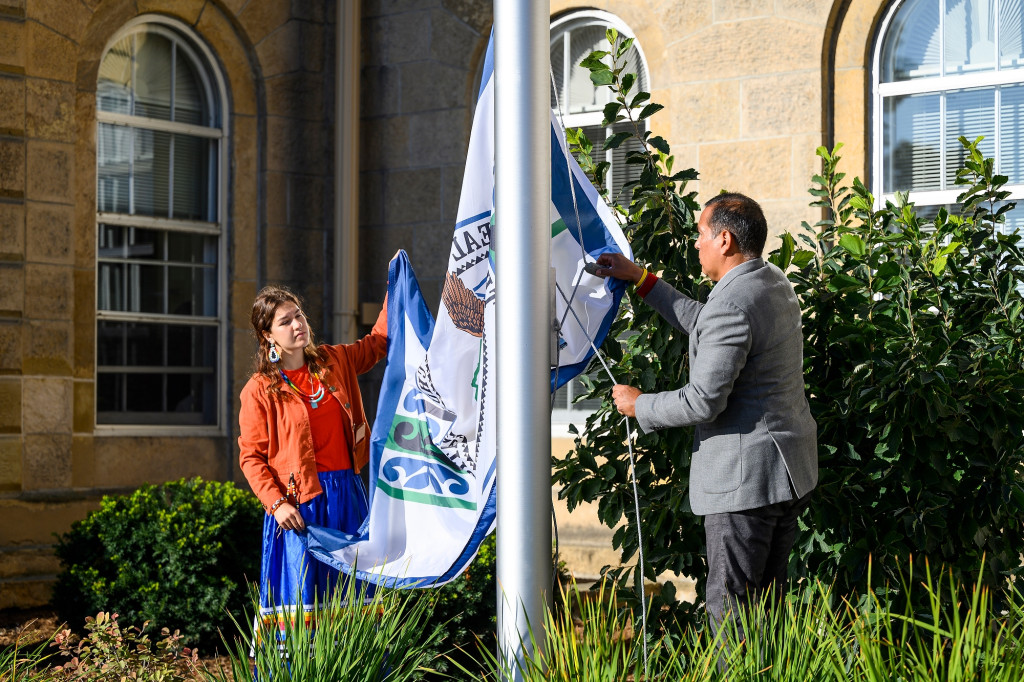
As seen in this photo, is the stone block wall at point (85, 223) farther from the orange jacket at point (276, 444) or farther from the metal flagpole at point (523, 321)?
the metal flagpole at point (523, 321)

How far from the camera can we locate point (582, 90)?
27.6 feet

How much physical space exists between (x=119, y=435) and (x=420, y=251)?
94.9 inches

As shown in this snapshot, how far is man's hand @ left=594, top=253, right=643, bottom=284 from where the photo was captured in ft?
12.7

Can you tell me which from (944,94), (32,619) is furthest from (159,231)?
(944,94)

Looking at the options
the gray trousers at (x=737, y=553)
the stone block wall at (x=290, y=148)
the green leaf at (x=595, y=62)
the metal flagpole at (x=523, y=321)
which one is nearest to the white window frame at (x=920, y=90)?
the stone block wall at (x=290, y=148)

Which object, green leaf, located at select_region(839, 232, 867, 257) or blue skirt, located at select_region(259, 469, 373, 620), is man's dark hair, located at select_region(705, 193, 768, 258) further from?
blue skirt, located at select_region(259, 469, 373, 620)

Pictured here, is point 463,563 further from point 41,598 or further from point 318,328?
point 318,328

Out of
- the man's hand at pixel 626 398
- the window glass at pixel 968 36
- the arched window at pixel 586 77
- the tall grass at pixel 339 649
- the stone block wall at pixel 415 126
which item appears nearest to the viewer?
the tall grass at pixel 339 649

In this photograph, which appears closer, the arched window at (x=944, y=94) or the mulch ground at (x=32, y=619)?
the mulch ground at (x=32, y=619)

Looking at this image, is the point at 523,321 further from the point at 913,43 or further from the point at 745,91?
the point at 913,43

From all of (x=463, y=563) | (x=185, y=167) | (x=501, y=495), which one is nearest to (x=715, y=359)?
(x=501, y=495)

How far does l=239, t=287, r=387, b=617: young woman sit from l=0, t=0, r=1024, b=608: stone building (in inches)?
137

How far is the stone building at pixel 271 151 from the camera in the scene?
7.39 meters

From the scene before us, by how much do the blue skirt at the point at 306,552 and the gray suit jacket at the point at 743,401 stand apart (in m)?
1.35
